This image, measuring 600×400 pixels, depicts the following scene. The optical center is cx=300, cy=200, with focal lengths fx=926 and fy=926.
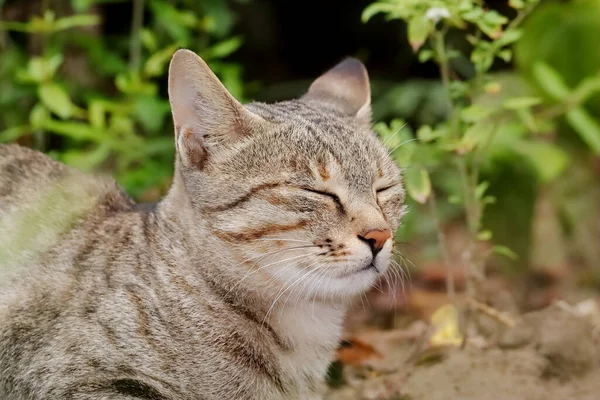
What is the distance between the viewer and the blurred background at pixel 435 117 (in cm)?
507

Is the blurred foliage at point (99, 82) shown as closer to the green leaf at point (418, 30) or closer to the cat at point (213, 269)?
the green leaf at point (418, 30)

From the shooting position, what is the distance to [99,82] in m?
6.62

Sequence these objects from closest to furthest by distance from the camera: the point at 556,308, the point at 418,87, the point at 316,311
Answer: the point at 316,311 < the point at 556,308 < the point at 418,87

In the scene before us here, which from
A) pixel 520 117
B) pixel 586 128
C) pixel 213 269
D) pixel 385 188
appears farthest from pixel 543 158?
pixel 213 269

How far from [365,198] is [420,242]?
12.5 feet

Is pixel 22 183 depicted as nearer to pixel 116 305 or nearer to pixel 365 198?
pixel 116 305

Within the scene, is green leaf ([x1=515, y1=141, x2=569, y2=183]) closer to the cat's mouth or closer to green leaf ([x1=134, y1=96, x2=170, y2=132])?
green leaf ([x1=134, y1=96, x2=170, y2=132])

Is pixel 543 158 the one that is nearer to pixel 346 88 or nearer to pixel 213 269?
pixel 346 88

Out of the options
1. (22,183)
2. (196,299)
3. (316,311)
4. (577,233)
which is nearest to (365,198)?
(316,311)

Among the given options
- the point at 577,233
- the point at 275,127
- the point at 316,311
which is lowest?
the point at 577,233

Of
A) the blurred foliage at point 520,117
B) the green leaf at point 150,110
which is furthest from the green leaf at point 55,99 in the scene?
the blurred foliage at point 520,117

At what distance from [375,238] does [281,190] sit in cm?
40

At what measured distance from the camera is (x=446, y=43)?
8156 mm

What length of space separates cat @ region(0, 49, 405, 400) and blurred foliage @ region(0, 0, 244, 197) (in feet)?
6.06
